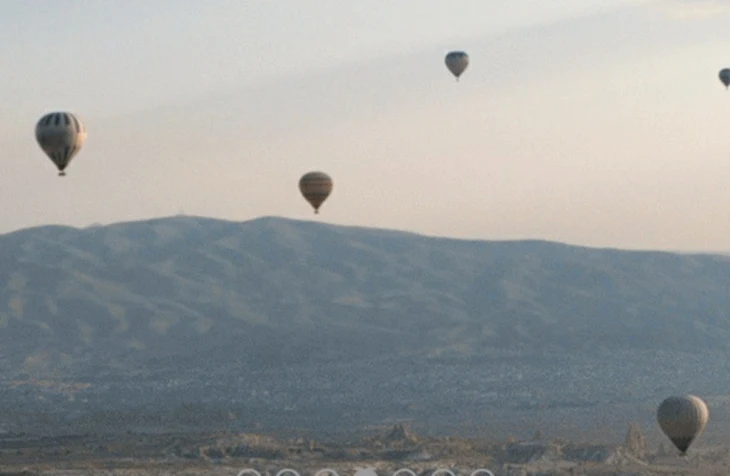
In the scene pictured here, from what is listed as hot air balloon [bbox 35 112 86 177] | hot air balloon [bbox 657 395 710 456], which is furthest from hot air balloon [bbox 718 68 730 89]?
hot air balloon [bbox 35 112 86 177]

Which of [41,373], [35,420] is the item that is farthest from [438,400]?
[41,373]

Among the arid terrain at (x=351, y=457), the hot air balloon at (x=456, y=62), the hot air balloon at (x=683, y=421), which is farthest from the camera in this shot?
the hot air balloon at (x=456, y=62)

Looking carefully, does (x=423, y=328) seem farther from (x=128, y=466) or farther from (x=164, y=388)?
(x=128, y=466)

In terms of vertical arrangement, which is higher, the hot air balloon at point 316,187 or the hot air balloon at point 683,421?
the hot air balloon at point 316,187

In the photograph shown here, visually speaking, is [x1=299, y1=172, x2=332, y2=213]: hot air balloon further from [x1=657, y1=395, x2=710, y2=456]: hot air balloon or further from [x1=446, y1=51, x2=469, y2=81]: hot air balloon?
[x1=657, y1=395, x2=710, y2=456]: hot air balloon

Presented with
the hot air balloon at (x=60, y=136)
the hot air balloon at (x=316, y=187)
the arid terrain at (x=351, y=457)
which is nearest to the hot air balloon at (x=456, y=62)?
the hot air balloon at (x=316, y=187)

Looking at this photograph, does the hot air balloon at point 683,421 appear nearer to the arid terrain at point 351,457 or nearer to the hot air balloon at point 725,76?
the arid terrain at point 351,457
